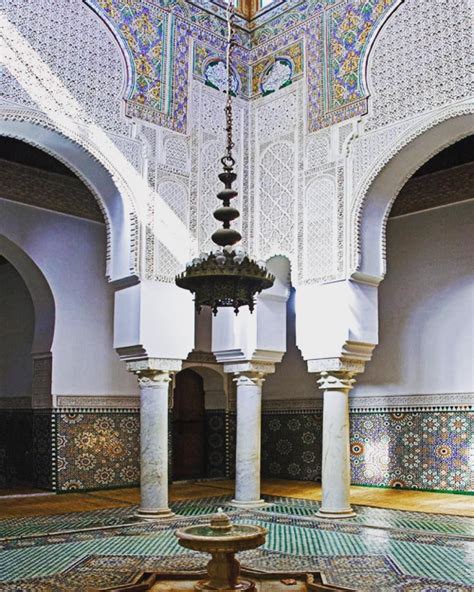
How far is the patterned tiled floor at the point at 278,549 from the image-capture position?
458cm

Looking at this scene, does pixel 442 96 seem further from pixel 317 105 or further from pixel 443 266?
pixel 443 266

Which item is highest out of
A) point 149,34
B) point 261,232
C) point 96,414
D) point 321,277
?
point 149,34

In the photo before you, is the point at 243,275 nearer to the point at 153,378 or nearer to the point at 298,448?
the point at 153,378

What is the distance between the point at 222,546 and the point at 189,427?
6.60 meters

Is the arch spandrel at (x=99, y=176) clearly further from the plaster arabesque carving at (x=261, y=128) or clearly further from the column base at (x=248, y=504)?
the column base at (x=248, y=504)

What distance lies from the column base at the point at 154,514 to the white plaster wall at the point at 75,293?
2467 mm

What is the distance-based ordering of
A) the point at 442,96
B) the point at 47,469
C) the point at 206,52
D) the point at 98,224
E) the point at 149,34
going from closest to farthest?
the point at 442,96 → the point at 149,34 → the point at 206,52 → the point at 47,469 → the point at 98,224

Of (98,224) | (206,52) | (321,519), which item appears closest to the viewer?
(321,519)

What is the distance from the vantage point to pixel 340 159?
23.6 feet

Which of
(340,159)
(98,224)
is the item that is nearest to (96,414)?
A: (98,224)

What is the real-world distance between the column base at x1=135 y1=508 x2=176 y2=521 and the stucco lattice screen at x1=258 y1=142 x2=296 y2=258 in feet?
8.93

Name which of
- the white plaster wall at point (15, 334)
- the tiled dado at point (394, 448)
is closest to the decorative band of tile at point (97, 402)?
the white plaster wall at point (15, 334)

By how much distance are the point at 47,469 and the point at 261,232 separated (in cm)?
381

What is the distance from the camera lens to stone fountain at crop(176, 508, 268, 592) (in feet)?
13.4
